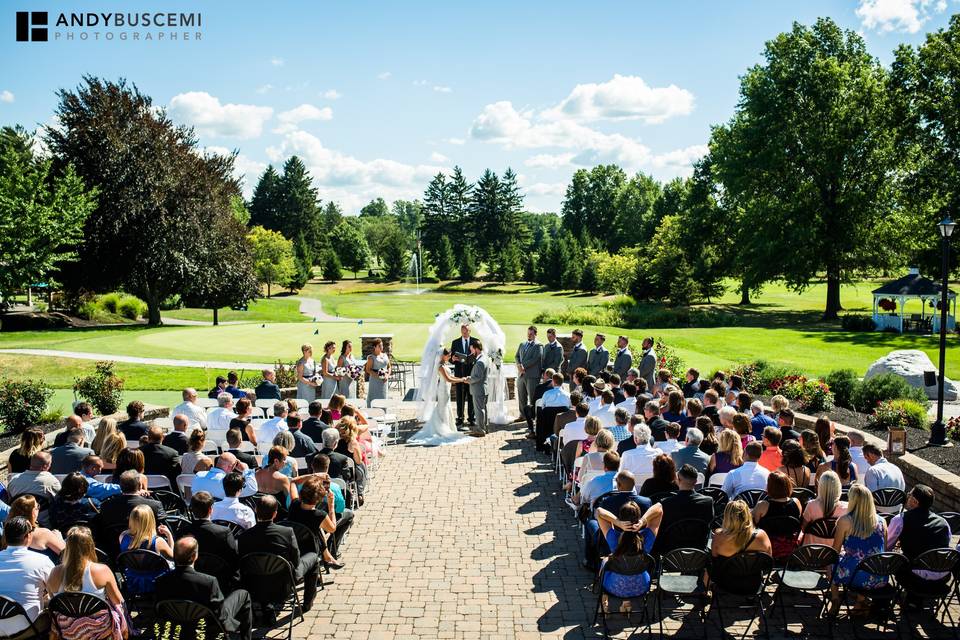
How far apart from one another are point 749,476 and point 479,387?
7.90 metres

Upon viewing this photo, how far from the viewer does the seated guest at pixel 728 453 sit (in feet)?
29.5

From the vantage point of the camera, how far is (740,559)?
6961 millimetres

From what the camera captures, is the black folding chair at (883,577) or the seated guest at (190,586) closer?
the seated guest at (190,586)

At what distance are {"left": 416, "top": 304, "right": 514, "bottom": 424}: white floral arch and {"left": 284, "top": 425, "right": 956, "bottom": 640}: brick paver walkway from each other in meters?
2.67

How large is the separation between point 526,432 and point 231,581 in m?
9.90

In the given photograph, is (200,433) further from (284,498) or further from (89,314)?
(89,314)

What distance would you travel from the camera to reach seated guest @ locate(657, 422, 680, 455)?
32.0 ft

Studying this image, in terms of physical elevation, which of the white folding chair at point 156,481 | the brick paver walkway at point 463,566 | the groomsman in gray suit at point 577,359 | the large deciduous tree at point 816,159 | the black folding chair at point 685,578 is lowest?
the brick paver walkway at point 463,566

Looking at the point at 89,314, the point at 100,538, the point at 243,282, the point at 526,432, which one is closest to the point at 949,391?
the point at 526,432

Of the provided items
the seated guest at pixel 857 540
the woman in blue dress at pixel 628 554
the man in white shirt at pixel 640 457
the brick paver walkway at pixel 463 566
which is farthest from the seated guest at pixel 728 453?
the woman in blue dress at pixel 628 554

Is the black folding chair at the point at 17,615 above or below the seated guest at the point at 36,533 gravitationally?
below

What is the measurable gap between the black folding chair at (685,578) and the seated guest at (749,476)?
1165 mm

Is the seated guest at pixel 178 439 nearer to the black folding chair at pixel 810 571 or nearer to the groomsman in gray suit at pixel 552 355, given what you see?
the black folding chair at pixel 810 571

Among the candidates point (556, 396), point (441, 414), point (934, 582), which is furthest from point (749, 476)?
point (441, 414)
